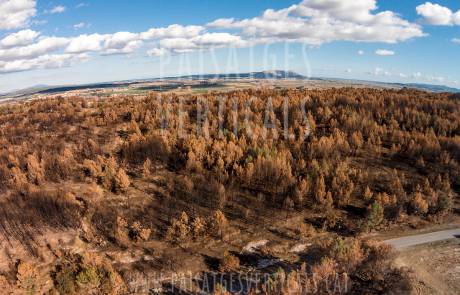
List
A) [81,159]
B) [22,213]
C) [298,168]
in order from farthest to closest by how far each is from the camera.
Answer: [81,159], [298,168], [22,213]

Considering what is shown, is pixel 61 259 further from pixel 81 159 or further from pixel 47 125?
pixel 47 125

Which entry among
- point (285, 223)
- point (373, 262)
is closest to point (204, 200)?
point (285, 223)

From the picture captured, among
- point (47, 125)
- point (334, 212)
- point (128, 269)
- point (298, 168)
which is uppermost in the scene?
point (47, 125)

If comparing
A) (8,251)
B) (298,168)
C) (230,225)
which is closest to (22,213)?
(8,251)

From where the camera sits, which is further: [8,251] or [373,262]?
[8,251]

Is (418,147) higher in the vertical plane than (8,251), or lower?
higher

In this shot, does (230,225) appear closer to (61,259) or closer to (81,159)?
(61,259)

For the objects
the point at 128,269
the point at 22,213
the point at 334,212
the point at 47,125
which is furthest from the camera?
the point at 47,125
